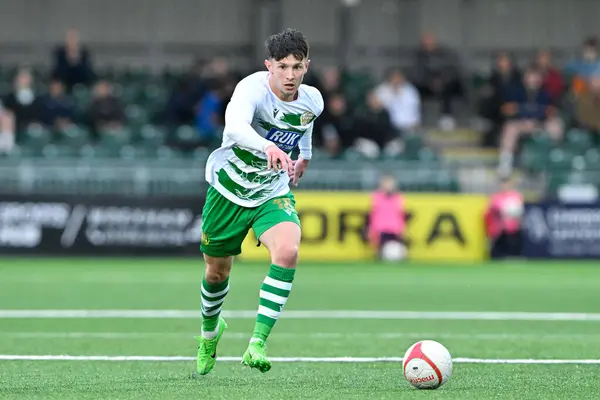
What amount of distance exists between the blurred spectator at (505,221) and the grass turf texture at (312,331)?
1.68 feet

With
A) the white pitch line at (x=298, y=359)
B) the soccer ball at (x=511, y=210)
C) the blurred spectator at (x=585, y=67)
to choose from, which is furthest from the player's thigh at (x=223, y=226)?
the blurred spectator at (x=585, y=67)

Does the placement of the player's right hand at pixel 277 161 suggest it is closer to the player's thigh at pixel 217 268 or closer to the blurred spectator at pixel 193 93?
the player's thigh at pixel 217 268

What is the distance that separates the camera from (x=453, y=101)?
29.3 m

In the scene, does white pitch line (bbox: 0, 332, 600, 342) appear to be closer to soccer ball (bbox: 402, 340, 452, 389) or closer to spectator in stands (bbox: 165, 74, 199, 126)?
soccer ball (bbox: 402, 340, 452, 389)

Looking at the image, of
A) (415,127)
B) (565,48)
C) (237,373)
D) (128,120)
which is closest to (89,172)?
(128,120)

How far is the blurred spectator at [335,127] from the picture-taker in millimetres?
23469

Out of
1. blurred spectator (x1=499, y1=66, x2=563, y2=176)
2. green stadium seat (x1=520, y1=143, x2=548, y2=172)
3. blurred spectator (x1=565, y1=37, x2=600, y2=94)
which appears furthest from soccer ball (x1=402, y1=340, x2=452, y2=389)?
blurred spectator (x1=565, y1=37, x2=600, y2=94)

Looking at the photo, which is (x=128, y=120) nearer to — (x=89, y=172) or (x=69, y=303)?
(x=89, y=172)

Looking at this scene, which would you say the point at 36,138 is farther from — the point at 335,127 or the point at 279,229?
the point at 279,229

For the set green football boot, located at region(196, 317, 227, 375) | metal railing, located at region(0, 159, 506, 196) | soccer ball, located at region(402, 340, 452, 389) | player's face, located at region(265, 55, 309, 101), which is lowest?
metal railing, located at region(0, 159, 506, 196)

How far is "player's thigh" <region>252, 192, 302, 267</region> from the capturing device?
776 cm

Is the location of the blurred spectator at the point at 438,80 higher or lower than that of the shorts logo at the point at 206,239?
lower

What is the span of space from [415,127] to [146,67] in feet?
25.6

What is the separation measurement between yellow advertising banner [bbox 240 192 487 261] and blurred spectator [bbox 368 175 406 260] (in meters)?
0.32
